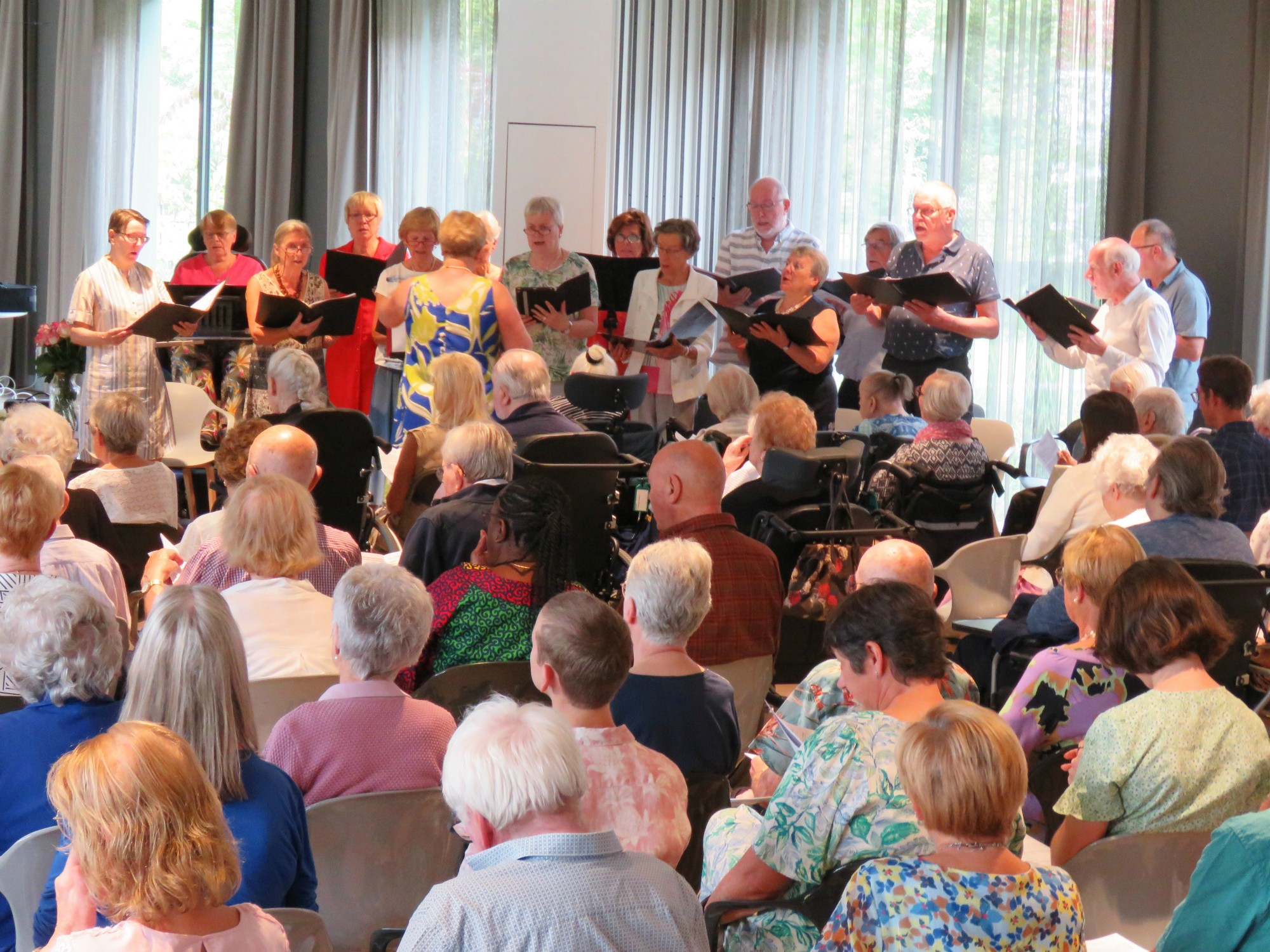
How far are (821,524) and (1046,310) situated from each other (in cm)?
176

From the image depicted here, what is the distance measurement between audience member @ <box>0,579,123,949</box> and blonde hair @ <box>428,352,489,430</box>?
Answer: 2475 mm

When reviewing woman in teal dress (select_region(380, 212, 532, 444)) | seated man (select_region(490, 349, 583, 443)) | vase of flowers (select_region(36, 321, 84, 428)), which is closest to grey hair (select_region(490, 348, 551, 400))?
seated man (select_region(490, 349, 583, 443))

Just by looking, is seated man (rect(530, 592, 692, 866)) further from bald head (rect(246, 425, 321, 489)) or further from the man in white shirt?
the man in white shirt

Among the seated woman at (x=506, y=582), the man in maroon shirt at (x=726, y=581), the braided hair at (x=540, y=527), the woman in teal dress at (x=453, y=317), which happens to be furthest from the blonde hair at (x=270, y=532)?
the woman in teal dress at (x=453, y=317)

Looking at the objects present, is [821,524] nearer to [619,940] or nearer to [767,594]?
[767,594]

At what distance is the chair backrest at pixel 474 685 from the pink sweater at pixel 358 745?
11.2 inches

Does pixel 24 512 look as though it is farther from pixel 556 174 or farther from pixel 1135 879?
pixel 556 174

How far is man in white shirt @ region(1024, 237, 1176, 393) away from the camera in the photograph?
5.80 m

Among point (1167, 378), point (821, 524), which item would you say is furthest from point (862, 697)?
point (1167, 378)

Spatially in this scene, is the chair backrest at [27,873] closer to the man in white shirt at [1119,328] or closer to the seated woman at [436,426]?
the seated woman at [436,426]

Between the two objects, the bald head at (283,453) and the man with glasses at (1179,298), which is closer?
the bald head at (283,453)

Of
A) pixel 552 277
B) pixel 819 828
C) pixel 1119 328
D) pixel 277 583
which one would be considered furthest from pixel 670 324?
pixel 819 828

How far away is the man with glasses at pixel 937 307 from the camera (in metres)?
6.27

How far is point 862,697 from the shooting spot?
2414mm
